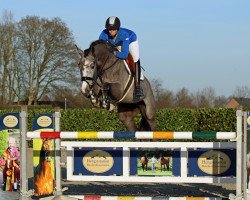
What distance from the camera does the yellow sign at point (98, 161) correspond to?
6.36m

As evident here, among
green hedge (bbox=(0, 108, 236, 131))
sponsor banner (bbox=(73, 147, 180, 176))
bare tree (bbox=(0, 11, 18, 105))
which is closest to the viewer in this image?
sponsor banner (bbox=(73, 147, 180, 176))

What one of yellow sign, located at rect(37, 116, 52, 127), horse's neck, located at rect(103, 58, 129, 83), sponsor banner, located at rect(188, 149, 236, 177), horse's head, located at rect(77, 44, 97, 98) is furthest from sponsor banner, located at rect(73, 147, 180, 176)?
yellow sign, located at rect(37, 116, 52, 127)

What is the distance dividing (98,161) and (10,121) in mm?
2201

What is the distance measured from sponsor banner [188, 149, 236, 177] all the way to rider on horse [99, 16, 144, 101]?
3.39ft

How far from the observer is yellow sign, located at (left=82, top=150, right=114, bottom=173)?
6.36 meters

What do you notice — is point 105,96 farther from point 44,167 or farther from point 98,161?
point 44,167

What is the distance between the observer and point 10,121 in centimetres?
801

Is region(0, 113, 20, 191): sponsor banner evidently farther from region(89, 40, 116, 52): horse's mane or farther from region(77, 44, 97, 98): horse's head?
region(77, 44, 97, 98): horse's head

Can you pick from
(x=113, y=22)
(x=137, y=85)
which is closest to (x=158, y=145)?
(x=137, y=85)

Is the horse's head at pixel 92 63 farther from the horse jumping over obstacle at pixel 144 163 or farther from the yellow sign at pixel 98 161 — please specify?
the horse jumping over obstacle at pixel 144 163

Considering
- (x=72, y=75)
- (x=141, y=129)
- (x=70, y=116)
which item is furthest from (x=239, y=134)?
(x=72, y=75)

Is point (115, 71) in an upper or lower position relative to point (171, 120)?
upper

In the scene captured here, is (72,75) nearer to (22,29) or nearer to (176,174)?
(22,29)

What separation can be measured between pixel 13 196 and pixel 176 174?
3.41 metres
